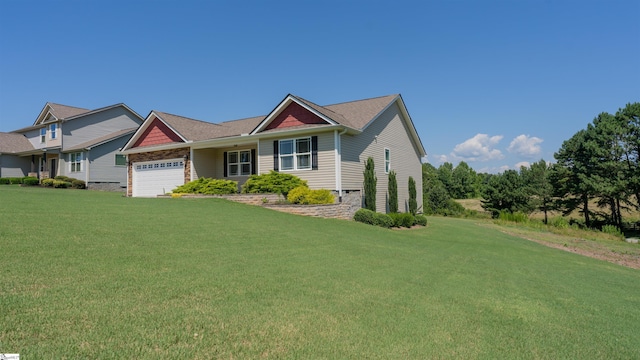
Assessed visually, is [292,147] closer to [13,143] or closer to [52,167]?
[52,167]

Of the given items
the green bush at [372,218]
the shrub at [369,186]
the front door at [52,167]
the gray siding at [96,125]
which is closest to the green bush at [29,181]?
the front door at [52,167]

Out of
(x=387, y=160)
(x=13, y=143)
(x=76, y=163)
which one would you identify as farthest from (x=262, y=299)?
(x=13, y=143)

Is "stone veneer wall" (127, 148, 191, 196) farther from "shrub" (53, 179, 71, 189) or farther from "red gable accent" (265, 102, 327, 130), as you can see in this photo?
"red gable accent" (265, 102, 327, 130)

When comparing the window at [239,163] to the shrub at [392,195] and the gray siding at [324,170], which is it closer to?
the gray siding at [324,170]

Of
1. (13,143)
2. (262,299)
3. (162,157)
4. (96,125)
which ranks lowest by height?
(262,299)

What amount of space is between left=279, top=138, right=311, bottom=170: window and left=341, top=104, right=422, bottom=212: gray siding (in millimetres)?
1866

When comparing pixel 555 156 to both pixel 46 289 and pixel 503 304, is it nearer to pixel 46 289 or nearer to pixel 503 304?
pixel 503 304

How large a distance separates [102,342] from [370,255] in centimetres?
630

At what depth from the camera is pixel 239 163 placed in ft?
69.7

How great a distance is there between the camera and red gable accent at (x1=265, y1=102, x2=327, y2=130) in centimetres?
1727

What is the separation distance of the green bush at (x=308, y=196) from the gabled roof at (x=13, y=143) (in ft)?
102

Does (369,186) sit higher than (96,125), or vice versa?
(96,125)

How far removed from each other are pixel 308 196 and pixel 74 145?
84.2ft

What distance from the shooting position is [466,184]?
85625mm
